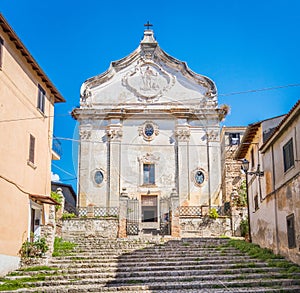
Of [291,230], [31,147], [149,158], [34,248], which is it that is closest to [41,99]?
[31,147]

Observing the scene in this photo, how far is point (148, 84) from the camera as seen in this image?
108ft

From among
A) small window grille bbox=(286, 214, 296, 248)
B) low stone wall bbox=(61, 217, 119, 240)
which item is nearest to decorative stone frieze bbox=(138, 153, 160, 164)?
low stone wall bbox=(61, 217, 119, 240)

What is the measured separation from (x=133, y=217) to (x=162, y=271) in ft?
40.0

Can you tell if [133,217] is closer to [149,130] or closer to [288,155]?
[149,130]

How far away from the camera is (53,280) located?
48.5 feet

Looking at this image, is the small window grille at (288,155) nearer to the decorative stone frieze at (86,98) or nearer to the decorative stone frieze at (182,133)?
the decorative stone frieze at (182,133)

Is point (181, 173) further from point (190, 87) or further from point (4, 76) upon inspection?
point (4, 76)

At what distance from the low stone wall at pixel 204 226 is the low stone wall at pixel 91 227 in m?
4.04

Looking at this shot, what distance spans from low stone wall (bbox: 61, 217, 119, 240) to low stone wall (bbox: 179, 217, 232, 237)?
4042 mm

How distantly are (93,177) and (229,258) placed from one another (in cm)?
1566

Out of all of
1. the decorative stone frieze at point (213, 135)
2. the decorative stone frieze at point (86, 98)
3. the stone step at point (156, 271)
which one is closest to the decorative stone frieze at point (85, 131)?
the decorative stone frieze at point (86, 98)

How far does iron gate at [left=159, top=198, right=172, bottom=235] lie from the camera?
85.1 ft

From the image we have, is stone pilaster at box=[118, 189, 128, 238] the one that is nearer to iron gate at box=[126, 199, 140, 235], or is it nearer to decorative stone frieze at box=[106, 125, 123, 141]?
iron gate at box=[126, 199, 140, 235]

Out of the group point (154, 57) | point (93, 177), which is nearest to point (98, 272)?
point (93, 177)
